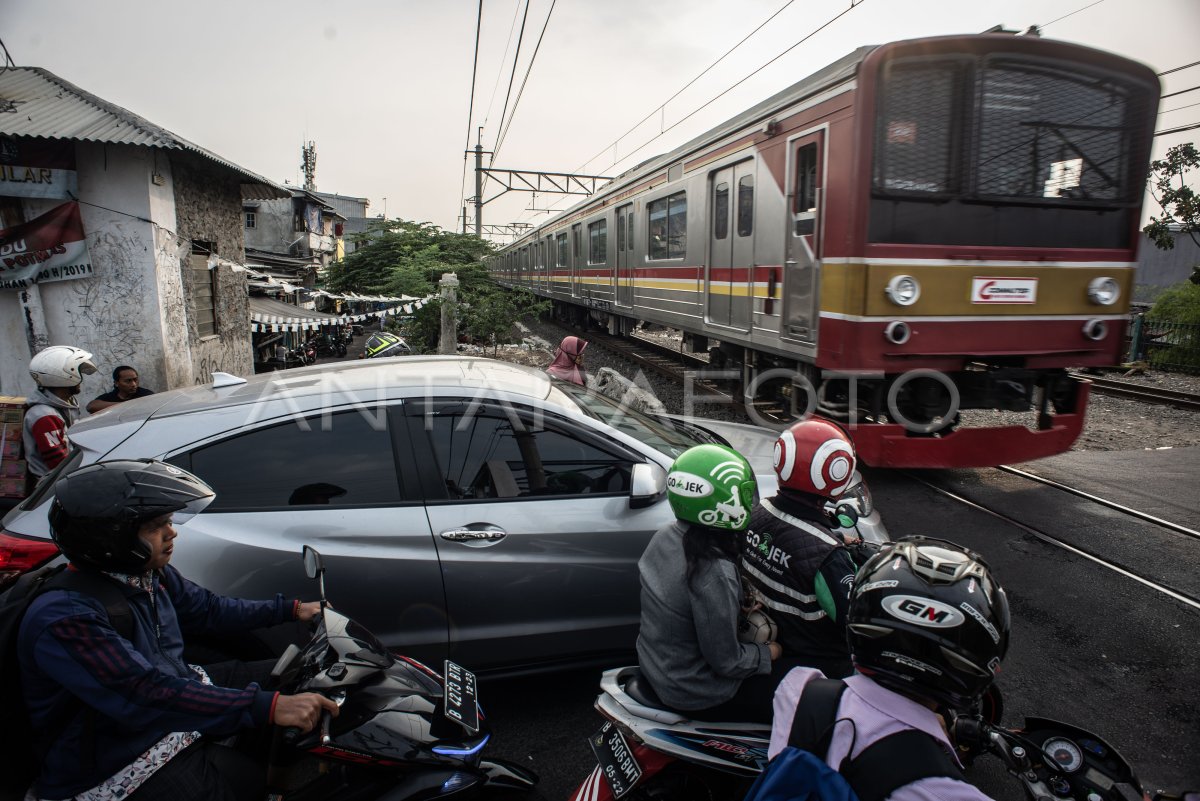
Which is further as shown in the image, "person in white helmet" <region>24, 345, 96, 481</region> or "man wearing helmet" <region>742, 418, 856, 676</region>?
"person in white helmet" <region>24, 345, 96, 481</region>

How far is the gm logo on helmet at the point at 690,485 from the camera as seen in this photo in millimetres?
2027

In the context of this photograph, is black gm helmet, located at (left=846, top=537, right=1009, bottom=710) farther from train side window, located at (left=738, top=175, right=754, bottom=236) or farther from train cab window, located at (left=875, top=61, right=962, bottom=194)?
train side window, located at (left=738, top=175, right=754, bottom=236)

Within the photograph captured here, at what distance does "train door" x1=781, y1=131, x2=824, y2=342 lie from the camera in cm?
590

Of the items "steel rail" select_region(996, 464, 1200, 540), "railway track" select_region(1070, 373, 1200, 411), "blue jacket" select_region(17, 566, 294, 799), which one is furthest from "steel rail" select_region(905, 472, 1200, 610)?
"blue jacket" select_region(17, 566, 294, 799)

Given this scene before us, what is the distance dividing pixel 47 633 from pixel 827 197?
18.3ft

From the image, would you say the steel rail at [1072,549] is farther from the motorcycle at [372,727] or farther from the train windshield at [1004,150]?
the motorcycle at [372,727]

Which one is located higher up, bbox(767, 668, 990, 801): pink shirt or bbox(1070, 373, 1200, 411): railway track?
bbox(767, 668, 990, 801): pink shirt

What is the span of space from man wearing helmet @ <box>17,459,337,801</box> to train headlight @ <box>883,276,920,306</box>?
15.9ft

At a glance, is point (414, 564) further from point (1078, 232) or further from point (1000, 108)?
point (1078, 232)

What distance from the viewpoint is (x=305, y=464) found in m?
2.95

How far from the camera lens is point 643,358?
12.9m

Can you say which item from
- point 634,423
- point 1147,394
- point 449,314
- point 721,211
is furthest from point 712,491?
point 1147,394

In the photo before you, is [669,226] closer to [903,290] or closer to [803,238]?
[803,238]

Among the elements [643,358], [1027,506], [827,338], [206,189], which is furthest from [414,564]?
[643,358]
